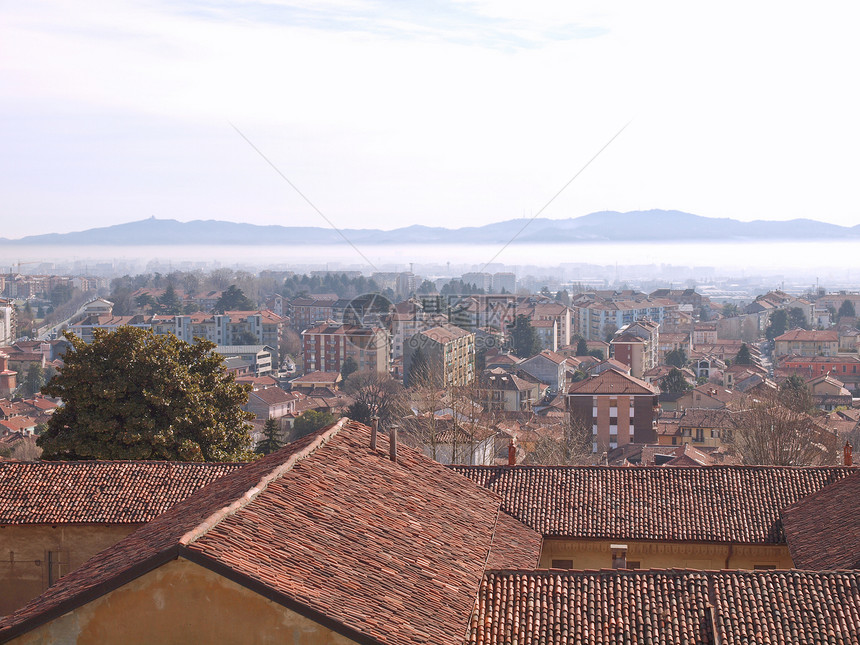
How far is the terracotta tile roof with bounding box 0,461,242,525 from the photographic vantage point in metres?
10.5

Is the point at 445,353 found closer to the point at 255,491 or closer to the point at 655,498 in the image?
the point at 655,498

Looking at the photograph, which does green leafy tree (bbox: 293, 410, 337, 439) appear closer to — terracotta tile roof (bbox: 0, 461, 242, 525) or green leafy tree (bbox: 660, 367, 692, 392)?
green leafy tree (bbox: 660, 367, 692, 392)

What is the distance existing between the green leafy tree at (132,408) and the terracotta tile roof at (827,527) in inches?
370

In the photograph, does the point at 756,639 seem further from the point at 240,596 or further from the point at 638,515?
the point at 638,515

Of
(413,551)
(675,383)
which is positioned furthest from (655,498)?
(675,383)

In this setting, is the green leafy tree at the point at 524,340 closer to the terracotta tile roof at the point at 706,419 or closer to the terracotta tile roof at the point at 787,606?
the terracotta tile roof at the point at 706,419

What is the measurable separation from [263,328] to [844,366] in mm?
50325

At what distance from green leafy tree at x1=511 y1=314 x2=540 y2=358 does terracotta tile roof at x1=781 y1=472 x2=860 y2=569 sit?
56.4 m

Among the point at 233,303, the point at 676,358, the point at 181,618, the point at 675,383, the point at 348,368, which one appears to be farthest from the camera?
the point at 233,303

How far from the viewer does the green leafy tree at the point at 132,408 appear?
586 inches

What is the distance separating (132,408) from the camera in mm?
15039

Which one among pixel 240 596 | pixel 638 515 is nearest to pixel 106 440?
pixel 638 515

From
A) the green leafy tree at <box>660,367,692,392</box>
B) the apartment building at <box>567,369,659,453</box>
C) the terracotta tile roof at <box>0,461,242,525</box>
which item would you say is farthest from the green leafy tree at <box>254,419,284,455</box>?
the green leafy tree at <box>660,367,692,392</box>

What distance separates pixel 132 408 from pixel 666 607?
35.0ft
